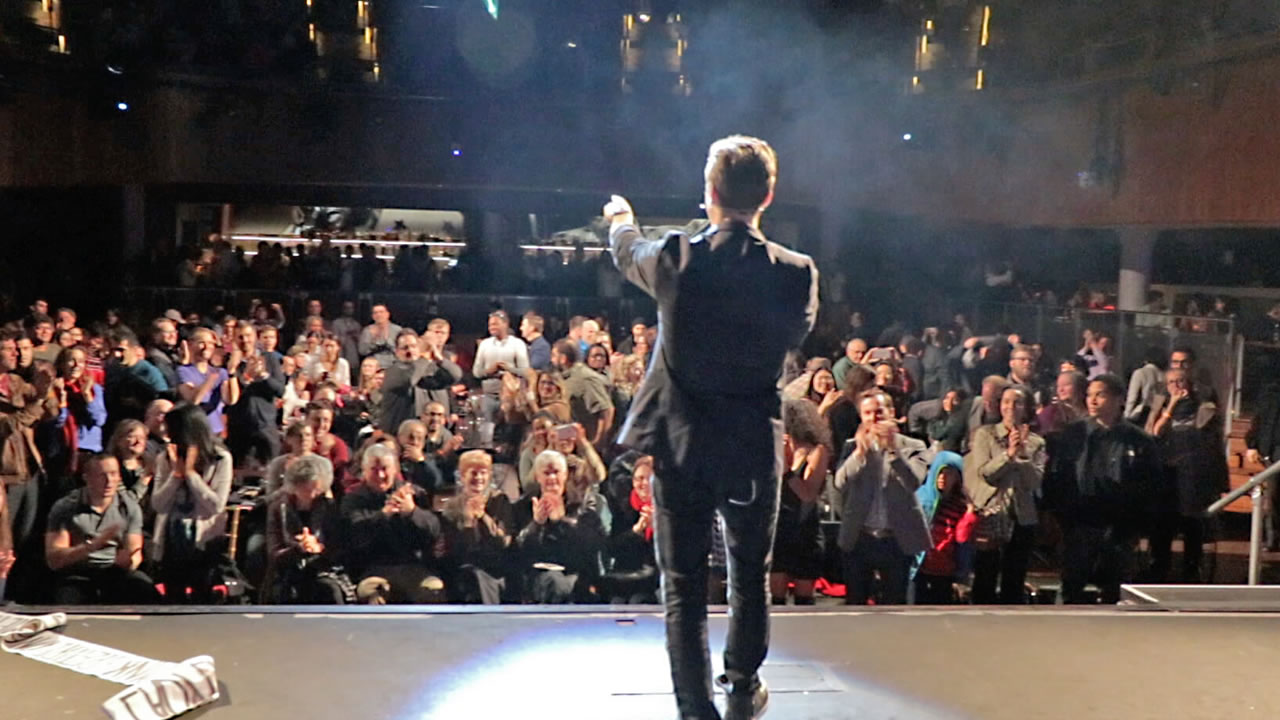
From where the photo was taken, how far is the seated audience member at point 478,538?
→ 12.7 feet

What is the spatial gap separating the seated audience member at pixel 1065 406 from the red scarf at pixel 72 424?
418cm

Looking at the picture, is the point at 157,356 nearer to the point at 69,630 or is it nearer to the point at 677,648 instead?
the point at 69,630

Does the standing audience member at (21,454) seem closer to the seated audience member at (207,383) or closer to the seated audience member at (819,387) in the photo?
the seated audience member at (207,383)

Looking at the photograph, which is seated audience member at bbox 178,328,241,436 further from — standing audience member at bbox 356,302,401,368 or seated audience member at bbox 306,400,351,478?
standing audience member at bbox 356,302,401,368

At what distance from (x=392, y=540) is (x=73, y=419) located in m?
2.17

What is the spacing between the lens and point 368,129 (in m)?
12.3

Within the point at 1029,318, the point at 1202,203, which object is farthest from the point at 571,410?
the point at 1202,203

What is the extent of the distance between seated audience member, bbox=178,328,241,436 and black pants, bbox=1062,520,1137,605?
149 inches

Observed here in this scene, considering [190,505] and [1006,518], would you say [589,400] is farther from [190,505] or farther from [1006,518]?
[1006,518]

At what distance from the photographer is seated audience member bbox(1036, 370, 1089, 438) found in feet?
15.3

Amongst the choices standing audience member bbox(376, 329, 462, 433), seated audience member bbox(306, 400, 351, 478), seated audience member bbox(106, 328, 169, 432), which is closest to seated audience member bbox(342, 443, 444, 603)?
seated audience member bbox(306, 400, 351, 478)

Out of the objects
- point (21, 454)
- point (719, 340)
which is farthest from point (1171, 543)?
point (21, 454)

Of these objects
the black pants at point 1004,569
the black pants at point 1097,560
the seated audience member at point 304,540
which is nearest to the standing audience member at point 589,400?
the seated audience member at point 304,540

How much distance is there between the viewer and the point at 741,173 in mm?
2125
